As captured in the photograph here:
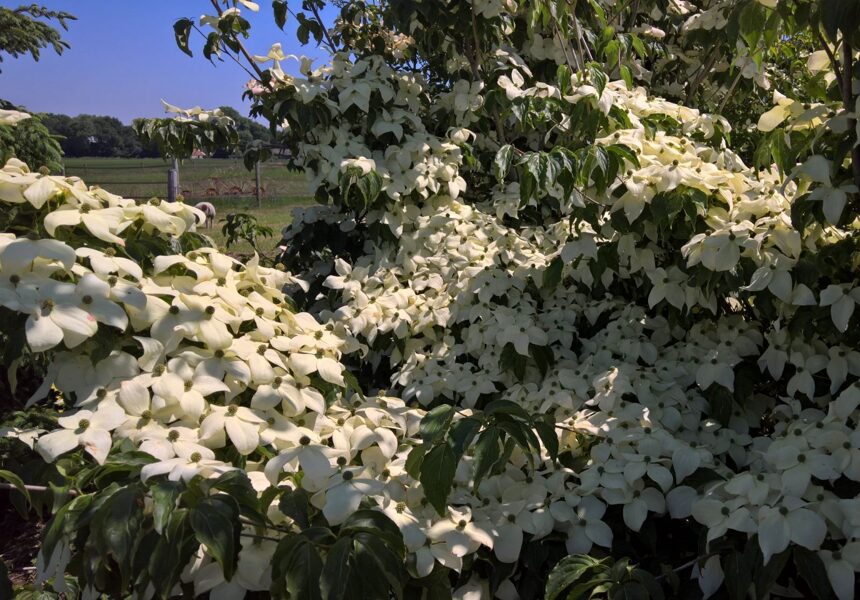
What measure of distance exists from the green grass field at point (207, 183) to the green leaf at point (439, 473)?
940 cm

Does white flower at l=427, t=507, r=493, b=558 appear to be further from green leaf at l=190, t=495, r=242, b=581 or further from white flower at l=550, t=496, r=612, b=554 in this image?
green leaf at l=190, t=495, r=242, b=581

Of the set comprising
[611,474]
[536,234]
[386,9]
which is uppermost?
[386,9]

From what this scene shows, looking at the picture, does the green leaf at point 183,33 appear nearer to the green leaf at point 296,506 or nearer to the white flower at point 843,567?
the green leaf at point 296,506

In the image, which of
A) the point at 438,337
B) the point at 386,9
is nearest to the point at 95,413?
the point at 438,337

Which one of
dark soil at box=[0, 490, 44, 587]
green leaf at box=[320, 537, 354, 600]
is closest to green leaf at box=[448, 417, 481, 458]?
green leaf at box=[320, 537, 354, 600]

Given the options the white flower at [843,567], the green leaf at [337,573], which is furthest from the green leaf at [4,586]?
the white flower at [843,567]

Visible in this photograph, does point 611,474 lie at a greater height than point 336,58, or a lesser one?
lesser

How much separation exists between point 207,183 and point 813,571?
14298 mm

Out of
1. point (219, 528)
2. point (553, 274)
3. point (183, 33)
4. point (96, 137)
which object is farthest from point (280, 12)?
point (96, 137)

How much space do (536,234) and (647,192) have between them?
689 millimetres

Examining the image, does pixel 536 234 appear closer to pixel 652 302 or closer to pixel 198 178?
pixel 652 302

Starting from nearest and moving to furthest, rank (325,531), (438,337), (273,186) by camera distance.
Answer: (325,531) < (438,337) < (273,186)

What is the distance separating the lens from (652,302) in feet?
5.67

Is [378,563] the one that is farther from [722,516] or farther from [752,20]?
[752,20]
